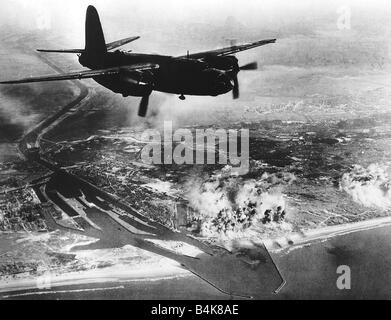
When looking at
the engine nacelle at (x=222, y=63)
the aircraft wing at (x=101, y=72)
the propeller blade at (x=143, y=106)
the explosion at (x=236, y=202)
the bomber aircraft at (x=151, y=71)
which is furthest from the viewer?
the explosion at (x=236, y=202)

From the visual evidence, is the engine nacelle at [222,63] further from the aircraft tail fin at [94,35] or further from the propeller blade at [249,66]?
the aircraft tail fin at [94,35]

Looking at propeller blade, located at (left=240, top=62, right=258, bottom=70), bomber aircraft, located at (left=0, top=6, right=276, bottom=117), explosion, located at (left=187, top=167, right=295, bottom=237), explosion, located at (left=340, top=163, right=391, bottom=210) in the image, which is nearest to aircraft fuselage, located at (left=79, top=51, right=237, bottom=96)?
bomber aircraft, located at (left=0, top=6, right=276, bottom=117)

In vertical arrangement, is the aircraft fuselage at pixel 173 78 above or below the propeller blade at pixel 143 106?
above

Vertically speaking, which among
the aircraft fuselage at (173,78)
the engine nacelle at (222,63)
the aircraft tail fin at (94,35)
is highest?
the aircraft tail fin at (94,35)

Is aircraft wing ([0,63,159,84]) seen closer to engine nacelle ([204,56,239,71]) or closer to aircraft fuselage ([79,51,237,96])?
aircraft fuselage ([79,51,237,96])

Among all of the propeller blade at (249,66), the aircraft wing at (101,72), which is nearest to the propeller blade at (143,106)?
the aircraft wing at (101,72)

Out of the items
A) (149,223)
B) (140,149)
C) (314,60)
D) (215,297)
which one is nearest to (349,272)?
(215,297)

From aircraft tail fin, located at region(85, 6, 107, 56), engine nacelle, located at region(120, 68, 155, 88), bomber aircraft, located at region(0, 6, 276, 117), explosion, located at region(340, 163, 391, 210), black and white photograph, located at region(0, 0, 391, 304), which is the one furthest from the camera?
explosion, located at region(340, 163, 391, 210)

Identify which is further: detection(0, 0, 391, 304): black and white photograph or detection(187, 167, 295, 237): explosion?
detection(187, 167, 295, 237): explosion

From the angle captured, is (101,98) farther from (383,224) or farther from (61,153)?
(383,224)
